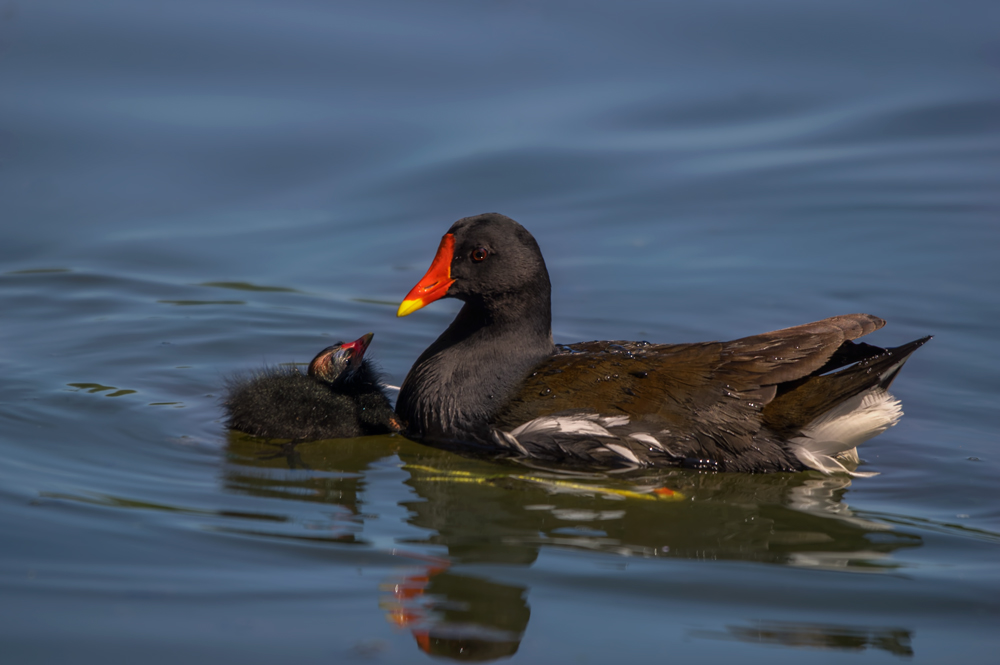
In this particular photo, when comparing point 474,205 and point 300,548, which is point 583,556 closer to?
point 300,548

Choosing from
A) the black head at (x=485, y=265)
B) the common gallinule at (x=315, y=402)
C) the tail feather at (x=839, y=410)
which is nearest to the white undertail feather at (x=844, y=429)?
the tail feather at (x=839, y=410)

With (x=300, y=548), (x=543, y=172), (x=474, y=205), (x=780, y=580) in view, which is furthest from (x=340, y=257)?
(x=780, y=580)

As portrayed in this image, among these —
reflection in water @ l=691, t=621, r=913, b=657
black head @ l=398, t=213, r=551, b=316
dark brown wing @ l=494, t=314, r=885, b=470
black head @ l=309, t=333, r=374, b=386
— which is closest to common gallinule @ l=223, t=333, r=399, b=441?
black head @ l=309, t=333, r=374, b=386

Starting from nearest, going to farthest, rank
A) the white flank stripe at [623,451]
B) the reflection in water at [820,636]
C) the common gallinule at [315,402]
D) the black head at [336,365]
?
the reflection in water at [820,636] < the white flank stripe at [623,451] < the common gallinule at [315,402] < the black head at [336,365]

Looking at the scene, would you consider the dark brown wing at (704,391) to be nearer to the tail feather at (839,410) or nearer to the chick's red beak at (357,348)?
the tail feather at (839,410)

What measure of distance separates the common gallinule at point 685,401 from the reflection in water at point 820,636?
141cm

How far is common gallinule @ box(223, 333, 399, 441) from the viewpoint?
15.8ft

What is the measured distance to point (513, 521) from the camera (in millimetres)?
4012

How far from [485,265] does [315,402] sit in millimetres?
969

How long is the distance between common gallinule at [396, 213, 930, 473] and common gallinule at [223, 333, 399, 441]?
0.30 meters

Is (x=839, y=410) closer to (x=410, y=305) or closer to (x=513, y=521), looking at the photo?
(x=513, y=521)

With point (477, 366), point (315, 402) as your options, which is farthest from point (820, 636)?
point (315, 402)

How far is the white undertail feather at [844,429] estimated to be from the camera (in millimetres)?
4555

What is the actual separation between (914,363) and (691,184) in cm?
283
